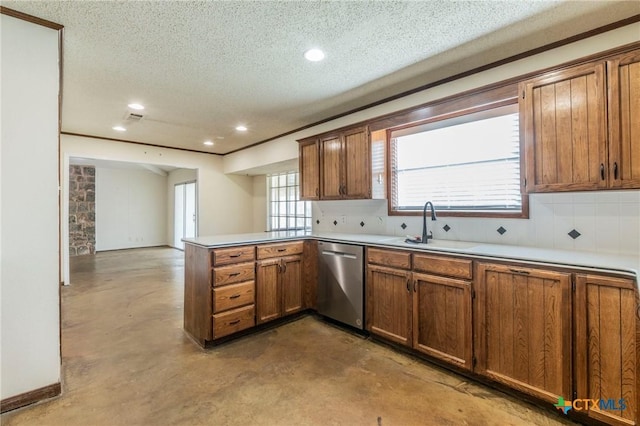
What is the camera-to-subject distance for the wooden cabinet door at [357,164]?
327 cm

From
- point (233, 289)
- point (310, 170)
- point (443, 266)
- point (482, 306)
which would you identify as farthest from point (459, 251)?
point (310, 170)

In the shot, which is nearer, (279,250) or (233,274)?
(233,274)

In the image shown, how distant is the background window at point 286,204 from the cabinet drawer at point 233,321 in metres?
2.58

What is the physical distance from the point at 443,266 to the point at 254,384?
5.47 feet

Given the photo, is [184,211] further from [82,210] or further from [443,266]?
[443,266]

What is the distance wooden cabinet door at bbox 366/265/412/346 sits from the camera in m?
2.55

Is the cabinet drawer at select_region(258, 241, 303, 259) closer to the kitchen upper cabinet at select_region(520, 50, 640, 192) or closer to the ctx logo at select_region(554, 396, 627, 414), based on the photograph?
the kitchen upper cabinet at select_region(520, 50, 640, 192)

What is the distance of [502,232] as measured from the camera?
2586 mm

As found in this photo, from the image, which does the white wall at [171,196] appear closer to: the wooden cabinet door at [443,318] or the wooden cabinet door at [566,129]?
the wooden cabinet door at [443,318]

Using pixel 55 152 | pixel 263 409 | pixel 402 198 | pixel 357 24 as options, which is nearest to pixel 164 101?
pixel 55 152

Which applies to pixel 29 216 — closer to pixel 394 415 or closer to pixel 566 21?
pixel 394 415

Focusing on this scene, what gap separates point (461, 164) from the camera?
2.89m

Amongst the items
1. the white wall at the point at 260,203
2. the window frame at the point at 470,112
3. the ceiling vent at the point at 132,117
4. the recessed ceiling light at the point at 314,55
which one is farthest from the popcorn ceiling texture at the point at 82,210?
the window frame at the point at 470,112

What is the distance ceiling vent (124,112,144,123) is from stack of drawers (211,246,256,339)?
2.51 m
